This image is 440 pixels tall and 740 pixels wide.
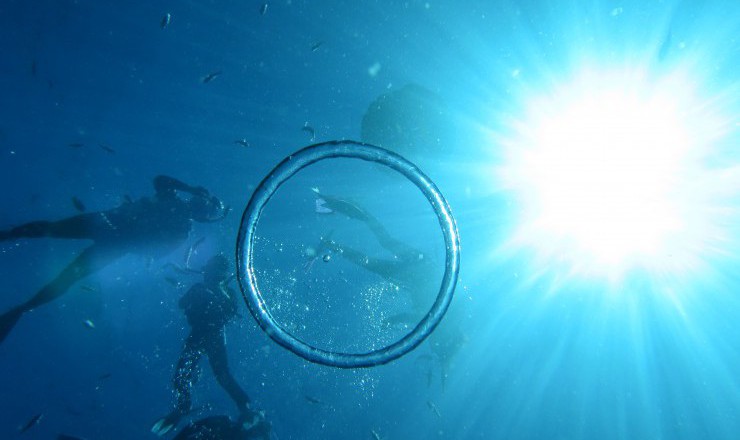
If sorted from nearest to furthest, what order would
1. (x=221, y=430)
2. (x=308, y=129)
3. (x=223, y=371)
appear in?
1. (x=221, y=430)
2. (x=223, y=371)
3. (x=308, y=129)

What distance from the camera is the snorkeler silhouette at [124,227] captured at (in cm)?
813

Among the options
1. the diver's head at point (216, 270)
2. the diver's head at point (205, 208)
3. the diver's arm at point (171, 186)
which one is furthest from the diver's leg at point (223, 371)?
the diver's arm at point (171, 186)

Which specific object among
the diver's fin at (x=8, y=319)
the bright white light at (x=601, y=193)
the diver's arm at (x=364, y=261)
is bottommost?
the diver's fin at (x=8, y=319)

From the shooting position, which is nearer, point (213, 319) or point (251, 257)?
point (251, 257)

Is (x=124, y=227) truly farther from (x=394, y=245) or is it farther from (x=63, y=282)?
(x=394, y=245)

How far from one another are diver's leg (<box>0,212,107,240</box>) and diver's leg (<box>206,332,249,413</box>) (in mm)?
3782

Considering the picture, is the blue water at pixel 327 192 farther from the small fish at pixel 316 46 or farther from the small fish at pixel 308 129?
the small fish at pixel 308 129

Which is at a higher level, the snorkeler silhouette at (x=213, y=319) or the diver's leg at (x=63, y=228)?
the snorkeler silhouette at (x=213, y=319)

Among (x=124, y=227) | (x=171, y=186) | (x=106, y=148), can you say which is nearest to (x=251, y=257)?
(x=171, y=186)

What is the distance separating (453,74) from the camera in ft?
40.1

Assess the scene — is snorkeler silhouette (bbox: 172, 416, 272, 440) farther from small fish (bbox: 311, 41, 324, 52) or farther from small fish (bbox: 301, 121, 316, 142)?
small fish (bbox: 311, 41, 324, 52)

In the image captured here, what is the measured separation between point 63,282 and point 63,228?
1345 mm

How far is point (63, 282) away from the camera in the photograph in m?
8.64

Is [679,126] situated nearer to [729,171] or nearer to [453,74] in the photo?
[729,171]
